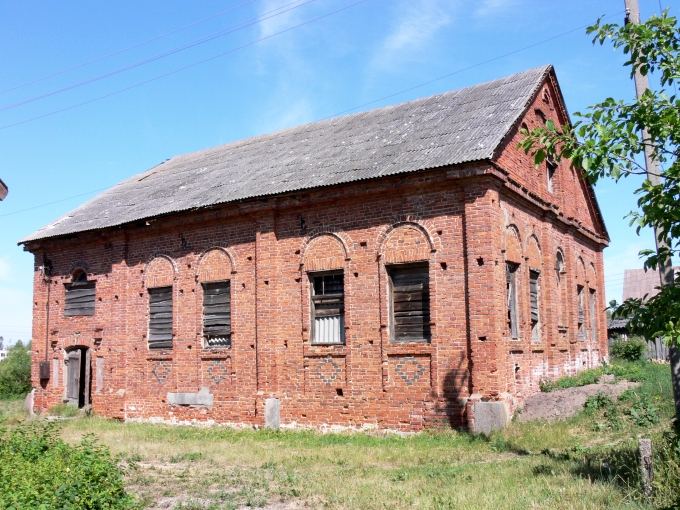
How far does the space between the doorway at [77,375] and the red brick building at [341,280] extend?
62 millimetres

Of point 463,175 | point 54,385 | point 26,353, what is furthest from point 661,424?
point 26,353

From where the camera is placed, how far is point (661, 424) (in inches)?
464

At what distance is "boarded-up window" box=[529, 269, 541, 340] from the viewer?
53.4 feet

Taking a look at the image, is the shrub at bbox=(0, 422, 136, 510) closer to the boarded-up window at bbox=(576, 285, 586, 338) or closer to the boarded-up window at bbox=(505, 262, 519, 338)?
the boarded-up window at bbox=(505, 262, 519, 338)

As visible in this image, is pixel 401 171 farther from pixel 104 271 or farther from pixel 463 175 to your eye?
pixel 104 271

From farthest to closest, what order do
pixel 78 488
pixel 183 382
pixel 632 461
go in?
pixel 183 382 → pixel 632 461 → pixel 78 488

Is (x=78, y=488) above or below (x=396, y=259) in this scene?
below

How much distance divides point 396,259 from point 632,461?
6657mm

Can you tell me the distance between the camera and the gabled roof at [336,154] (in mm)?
14508

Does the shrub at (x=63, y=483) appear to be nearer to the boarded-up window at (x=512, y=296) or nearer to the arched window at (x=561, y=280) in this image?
the boarded-up window at (x=512, y=296)

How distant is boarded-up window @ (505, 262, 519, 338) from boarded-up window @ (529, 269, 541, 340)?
1.00 m

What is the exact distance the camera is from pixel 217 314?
56.0 ft

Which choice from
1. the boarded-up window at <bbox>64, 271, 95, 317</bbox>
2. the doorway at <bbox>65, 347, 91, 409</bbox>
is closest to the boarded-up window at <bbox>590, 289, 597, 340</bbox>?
the boarded-up window at <bbox>64, 271, 95, 317</bbox>

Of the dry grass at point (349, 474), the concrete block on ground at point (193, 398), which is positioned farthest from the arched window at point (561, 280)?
the concrete block on ground at point (193, 398)
